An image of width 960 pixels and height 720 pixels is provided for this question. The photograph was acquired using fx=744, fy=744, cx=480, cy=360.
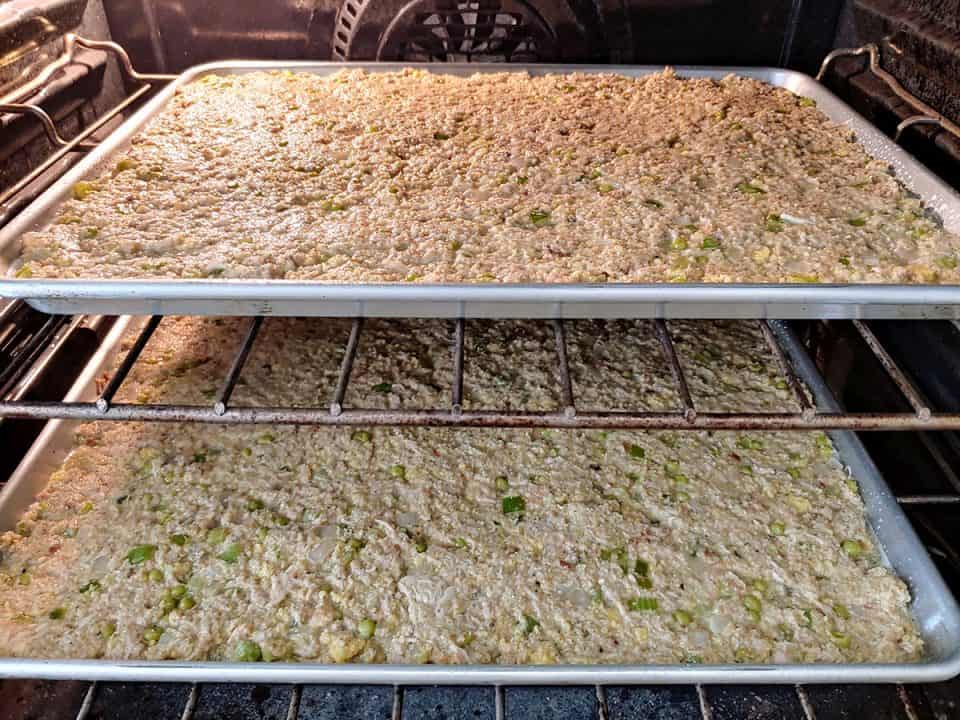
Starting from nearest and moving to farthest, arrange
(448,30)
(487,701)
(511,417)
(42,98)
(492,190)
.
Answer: (511,417)
(487,701)
(492,190)
(42,98)
(448,30)

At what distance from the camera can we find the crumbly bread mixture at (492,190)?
1.42m

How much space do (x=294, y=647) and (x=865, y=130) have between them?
5.82 ft

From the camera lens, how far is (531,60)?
7.24 feet

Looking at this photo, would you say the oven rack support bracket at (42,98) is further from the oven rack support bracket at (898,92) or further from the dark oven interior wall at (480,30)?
the oven rack support bracket at (898,92)

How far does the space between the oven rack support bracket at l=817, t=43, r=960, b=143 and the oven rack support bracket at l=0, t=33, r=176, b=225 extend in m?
1.86

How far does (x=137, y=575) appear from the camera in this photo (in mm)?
1422

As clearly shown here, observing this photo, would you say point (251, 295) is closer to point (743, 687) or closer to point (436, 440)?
point (436, 440)

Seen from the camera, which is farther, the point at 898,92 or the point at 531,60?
the point at 531,60

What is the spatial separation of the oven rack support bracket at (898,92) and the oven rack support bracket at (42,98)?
1861 millimetres

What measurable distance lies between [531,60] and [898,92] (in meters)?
0.98

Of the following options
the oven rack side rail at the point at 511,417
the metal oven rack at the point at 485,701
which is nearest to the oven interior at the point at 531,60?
the metal oven rack at the point at 485,701

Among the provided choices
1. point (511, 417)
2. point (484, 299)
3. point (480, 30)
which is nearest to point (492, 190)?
point (484, 299)

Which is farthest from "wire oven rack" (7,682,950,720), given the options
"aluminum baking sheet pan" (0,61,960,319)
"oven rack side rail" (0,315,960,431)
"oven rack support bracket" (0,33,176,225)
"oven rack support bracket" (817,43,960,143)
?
"oven rack support bracket" (817,43,960,143)

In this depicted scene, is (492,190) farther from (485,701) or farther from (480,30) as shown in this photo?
(485,701)
